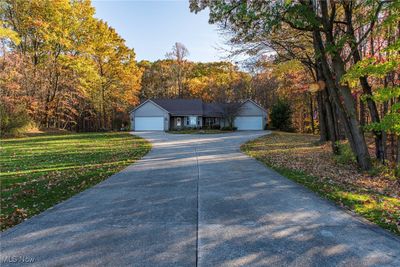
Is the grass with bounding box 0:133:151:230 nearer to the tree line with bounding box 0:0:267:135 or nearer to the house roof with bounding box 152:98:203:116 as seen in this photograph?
the tree line with bounding box 0:0:267:135

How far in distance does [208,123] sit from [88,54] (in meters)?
19.5

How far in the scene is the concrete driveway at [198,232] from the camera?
3238mm

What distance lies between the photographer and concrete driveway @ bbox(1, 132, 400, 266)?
3.24m

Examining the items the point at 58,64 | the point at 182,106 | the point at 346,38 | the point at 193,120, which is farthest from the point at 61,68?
the point at 346,38

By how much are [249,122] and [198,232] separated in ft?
128

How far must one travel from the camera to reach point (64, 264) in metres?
3.11

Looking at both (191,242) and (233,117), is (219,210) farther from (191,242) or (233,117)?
(233,117)

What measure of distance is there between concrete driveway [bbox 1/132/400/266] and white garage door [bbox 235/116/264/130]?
3598 centimetres

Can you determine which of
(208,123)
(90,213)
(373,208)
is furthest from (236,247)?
(208,123)

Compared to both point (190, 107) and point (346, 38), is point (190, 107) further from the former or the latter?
point (346, 38)

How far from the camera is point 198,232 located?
3953 mm

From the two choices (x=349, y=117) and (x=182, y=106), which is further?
(x=182, y=106)

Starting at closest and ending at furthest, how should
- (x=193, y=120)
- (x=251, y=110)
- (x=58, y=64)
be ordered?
(x=58, y=64), (x=193, y=120), (x=251, y=110)

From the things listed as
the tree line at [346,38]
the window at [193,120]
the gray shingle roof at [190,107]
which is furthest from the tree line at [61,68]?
the tree line at [346,38]
